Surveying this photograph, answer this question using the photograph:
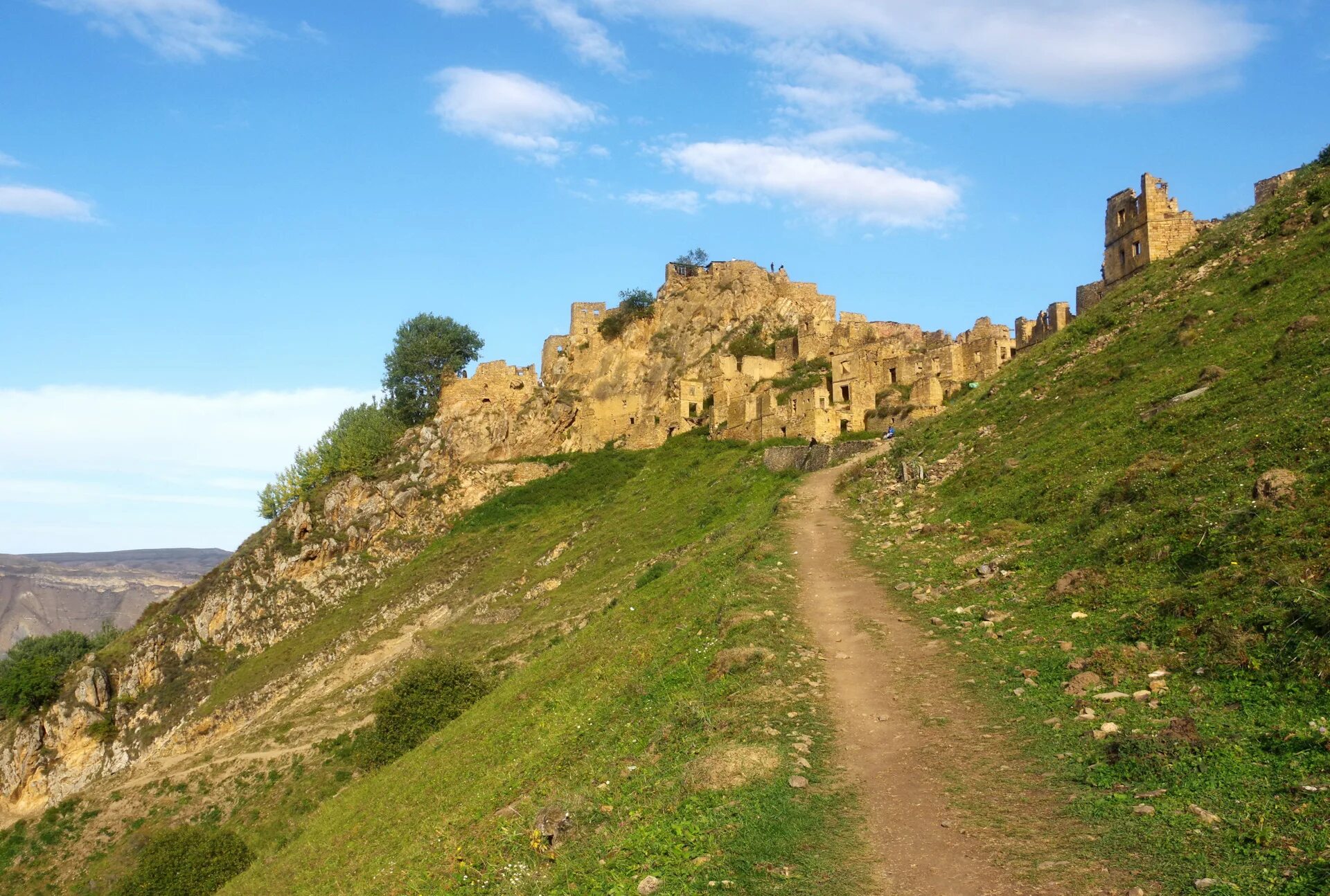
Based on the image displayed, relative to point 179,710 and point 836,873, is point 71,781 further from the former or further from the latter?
point 836,873

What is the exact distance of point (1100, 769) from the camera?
11.2 m

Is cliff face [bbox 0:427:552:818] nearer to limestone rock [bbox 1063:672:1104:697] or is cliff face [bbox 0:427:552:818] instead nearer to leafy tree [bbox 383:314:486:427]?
leafy tree [bbox 383:314:486:427]

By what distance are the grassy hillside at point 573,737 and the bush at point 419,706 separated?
1.15 m

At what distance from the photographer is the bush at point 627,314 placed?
68.8 m

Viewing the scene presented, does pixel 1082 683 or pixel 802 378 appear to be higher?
pixel 802 378

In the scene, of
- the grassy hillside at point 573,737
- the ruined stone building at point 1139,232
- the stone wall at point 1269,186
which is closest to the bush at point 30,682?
the grassy hillside at point 573,737

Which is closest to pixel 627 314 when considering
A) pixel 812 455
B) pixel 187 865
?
pixel 812 455

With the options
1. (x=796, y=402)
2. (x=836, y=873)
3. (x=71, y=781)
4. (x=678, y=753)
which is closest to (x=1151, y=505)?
(x=678, y=753)

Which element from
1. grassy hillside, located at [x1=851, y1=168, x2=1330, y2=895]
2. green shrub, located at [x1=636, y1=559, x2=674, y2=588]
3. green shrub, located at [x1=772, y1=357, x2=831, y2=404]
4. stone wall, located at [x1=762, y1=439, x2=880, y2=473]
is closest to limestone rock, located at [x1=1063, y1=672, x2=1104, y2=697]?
grassy hillside, located at [x1=851, y1=168, x2=1330, y2=895]

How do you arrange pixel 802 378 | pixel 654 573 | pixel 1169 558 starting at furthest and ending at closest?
pixel 802 378
pixel 654 573
pixel 1169 558

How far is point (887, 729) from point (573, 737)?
6.15 meters

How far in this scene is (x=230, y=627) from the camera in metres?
52.8

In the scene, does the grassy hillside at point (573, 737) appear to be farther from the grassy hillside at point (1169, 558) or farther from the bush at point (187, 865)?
the grassy hillside at point (1169, 558)

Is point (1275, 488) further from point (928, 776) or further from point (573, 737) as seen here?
point (573, 737)
